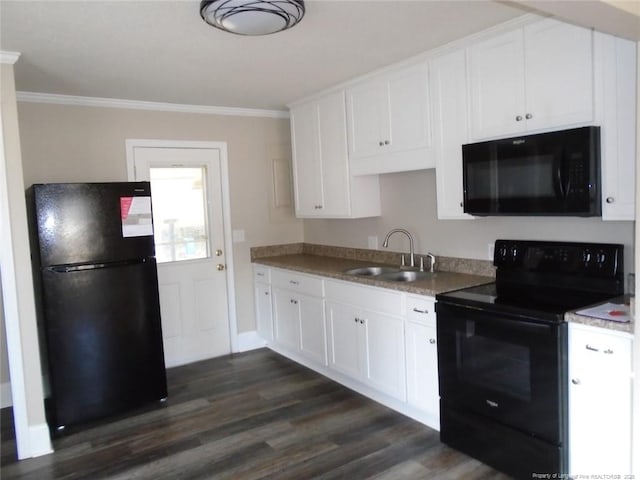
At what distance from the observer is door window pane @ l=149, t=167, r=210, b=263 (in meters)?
4.23

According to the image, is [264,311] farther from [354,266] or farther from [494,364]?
[494,364]

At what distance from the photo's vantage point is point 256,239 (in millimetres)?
4734

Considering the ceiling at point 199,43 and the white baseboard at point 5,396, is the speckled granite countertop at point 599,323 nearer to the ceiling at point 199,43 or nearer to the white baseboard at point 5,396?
the ceiling at point 199,43

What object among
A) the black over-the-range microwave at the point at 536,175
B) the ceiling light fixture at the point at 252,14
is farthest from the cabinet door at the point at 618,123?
the ceiling light fixture at the point at 252,14

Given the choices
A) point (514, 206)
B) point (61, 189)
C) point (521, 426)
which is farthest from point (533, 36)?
point (61, 189)

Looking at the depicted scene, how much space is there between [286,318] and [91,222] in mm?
1761

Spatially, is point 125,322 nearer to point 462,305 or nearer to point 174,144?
point 174,144

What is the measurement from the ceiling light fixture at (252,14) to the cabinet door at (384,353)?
1804 mm

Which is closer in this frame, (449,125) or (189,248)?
(449,125)

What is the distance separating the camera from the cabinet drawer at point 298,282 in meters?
3.74

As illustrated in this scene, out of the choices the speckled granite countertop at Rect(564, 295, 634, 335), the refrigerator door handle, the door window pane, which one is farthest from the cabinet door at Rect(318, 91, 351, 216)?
the speckled granite countertop at Rect(564, 295, 634, 335)

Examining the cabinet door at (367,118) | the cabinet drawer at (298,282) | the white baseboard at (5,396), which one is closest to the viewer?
the cabinet door at (367,118)

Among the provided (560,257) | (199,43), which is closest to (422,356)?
(560,257)

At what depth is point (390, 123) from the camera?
3.29 m
